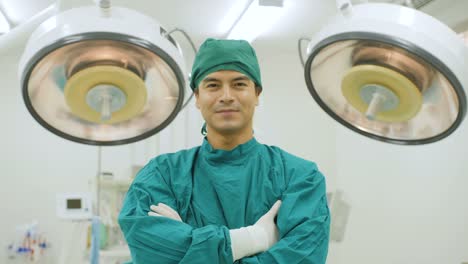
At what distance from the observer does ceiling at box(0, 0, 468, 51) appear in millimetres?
3168

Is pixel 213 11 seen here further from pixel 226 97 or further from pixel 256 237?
pixel 256 237

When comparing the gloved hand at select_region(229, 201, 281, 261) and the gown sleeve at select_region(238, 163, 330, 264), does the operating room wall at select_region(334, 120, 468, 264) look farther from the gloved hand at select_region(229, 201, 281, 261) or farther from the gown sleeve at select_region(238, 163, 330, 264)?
the gloved hand at select_region(229, 201, 281, 261)

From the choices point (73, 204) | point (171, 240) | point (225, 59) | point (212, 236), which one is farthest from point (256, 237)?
point (73, 204)

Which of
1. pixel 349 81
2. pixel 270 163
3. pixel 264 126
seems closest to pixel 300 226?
pixel 270 163

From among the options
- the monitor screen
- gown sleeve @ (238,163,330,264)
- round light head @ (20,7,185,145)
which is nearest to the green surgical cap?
round light head @ (20,7,185,145)

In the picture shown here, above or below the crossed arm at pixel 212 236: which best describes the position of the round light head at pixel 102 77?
above

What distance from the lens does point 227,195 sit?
4.65 ft

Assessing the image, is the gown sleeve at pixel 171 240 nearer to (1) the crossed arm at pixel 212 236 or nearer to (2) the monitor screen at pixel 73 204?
(1) the crossed arm at pixel 212 236

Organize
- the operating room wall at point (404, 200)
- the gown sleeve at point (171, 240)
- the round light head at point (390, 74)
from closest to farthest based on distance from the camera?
the round light head at point (390, 74) → the gown sleeve at point (171, 240) → the operating room wall at point (404, 200)

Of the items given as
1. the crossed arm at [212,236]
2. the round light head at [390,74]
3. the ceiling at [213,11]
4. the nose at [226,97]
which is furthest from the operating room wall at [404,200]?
the nose at [226,97]

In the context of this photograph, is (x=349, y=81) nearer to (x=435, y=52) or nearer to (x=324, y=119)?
(x=435, y=52)

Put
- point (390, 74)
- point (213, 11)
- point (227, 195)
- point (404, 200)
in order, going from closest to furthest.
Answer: point (390, 74)
point (227, 195)
point (404, 200)
point (213, 11)

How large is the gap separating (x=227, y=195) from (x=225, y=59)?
0.40 meters

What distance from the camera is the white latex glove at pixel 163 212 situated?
4.33 ft
